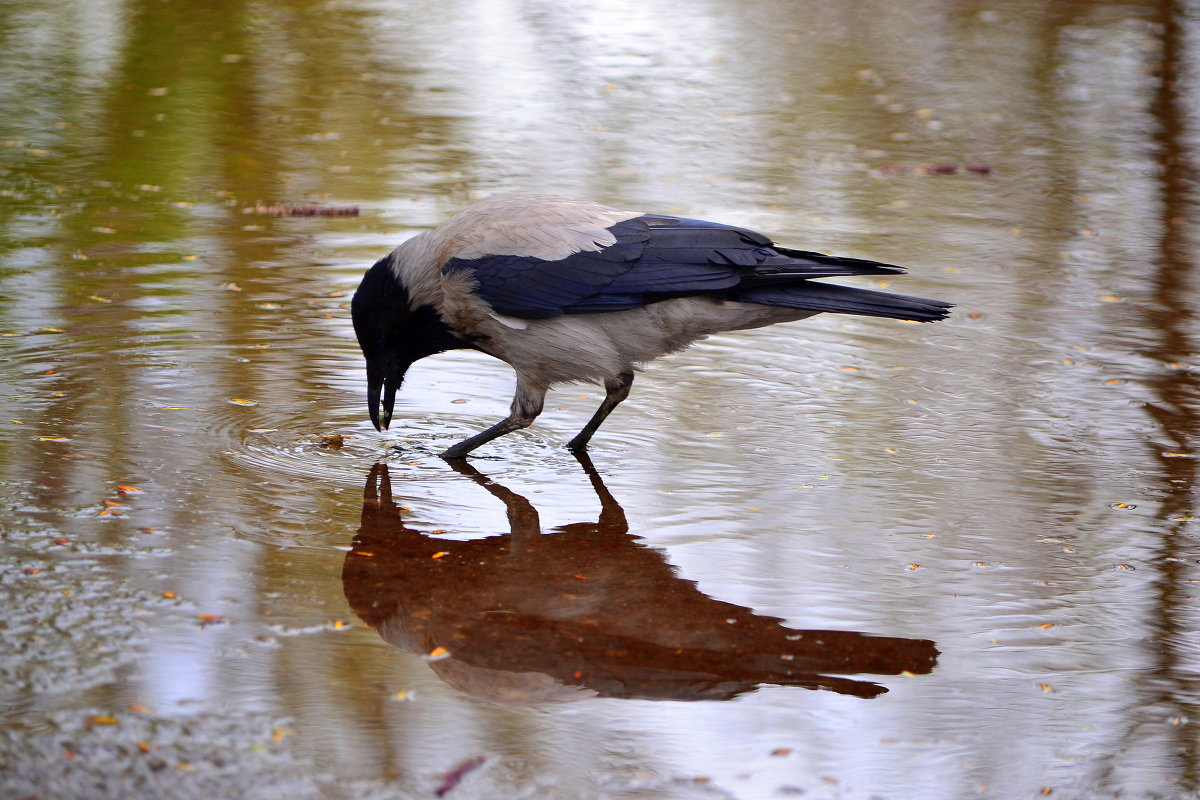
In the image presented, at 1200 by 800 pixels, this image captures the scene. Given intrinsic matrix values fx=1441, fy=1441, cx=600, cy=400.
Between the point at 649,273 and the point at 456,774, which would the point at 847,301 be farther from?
the point at 456,774

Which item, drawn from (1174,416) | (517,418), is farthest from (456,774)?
(1174,416)

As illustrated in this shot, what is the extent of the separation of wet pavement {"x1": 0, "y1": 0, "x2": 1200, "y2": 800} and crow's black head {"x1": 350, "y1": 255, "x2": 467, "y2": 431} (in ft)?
0.71

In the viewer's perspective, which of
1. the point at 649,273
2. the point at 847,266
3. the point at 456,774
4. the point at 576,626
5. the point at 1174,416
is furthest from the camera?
the point at 1174,416

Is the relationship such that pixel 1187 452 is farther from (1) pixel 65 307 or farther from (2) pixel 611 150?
(2) pixel 611 150

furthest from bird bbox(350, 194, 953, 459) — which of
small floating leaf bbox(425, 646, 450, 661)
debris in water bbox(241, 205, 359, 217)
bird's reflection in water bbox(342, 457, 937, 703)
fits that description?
debris in water bbox(241, 205, 359, 217)

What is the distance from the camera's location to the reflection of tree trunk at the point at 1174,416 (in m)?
4.16

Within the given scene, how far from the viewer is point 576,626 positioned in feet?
14.5

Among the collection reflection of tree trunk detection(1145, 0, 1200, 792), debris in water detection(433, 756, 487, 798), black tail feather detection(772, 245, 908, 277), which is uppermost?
black tail feather detection(772, 245, 908, 277)

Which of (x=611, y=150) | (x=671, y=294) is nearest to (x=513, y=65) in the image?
(x=611, y=150)

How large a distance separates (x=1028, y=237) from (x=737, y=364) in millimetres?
3595

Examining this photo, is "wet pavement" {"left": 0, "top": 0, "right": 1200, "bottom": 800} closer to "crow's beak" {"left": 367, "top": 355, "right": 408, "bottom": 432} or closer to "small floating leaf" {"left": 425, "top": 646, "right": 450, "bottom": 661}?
"small floating leaf" {"left": 425, "top": 646, "right": 450, "bottom": 661}

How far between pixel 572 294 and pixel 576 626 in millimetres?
1780

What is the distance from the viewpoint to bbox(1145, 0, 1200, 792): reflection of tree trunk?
13.6 feet

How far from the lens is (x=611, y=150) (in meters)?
12.3
